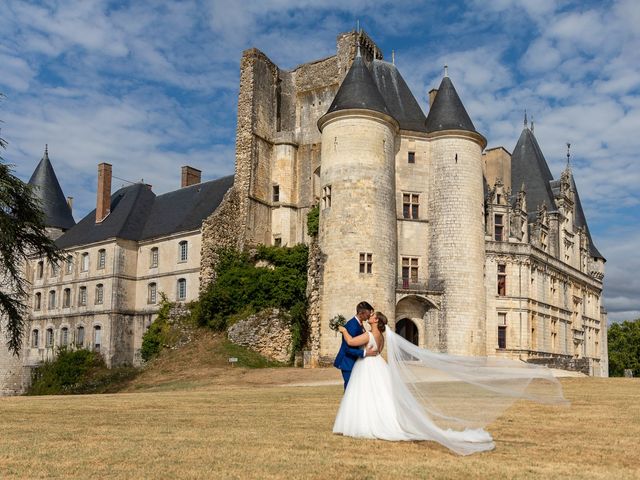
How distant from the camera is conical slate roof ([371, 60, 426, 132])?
1427 inches

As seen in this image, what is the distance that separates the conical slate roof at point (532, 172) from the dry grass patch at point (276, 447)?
32.6 m

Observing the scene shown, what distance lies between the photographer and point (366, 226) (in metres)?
31.8

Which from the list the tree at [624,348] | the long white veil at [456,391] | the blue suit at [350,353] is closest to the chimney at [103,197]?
the blue suit at [350,353]

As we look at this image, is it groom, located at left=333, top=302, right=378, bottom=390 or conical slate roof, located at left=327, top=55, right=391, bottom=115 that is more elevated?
conical slate roof, located at left=327, top=55, right=391, bottom=115

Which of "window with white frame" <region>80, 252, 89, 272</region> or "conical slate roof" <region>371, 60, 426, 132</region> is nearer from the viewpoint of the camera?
"conical slate roof" <region>371, 60, 426, 132</region>

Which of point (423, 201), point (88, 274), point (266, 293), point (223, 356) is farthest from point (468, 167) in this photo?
point (88, 274)

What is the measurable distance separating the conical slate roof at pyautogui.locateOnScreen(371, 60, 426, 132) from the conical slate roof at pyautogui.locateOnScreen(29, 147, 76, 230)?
24.6 metres

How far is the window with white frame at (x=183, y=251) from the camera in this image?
38625 mm

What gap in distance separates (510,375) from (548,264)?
107 ft

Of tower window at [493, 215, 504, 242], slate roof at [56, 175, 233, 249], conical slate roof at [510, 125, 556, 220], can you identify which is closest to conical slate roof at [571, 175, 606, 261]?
conical slate roof at [510, 125, 556, 220]

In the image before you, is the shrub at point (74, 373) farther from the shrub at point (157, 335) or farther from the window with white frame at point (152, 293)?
the window with white frame at point (152, 293)

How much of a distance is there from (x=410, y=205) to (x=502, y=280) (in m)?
6.31

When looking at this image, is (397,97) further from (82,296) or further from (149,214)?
(82,296)

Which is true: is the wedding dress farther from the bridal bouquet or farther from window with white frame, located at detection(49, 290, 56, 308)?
window with white frame, located at detection(49, 290, 56, 308)
